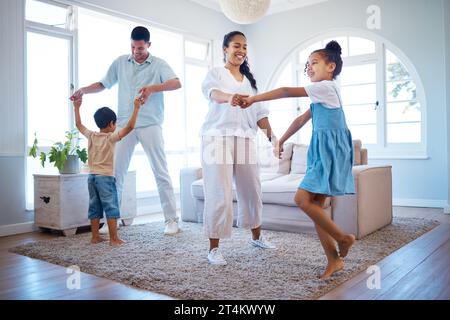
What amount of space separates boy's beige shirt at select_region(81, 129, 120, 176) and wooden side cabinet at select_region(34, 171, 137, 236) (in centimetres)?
59

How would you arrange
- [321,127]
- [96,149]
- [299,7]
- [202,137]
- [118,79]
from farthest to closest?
[299,7] < [118,79] < [96,149] < [202,137] < [321,127]

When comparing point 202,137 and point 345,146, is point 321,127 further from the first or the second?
point 202,137

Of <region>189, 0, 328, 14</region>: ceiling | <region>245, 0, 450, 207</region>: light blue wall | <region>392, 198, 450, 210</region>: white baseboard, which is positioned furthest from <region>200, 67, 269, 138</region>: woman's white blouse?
<region>189, 0, 328, 14</region>: ceiling

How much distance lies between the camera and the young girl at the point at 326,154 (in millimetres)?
1870

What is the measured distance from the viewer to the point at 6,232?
3227 millimetres

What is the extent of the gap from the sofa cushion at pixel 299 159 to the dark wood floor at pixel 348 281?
1.32 meters

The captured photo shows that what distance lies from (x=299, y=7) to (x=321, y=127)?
4062 millimetres

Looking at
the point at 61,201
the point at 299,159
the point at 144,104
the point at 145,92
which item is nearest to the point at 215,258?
the point at 145,92

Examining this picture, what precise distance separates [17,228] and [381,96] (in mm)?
4035

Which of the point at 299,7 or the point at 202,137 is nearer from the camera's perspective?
the point at 202,137

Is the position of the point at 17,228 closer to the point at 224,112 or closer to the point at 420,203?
the point at 224,112

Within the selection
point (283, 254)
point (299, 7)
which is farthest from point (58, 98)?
point (299, 7)

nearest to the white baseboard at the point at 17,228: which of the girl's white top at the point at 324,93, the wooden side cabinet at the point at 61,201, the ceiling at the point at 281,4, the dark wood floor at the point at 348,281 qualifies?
the wooden side cabinet at the point at 61,201

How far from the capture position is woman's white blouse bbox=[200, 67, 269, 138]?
221 centimetres
